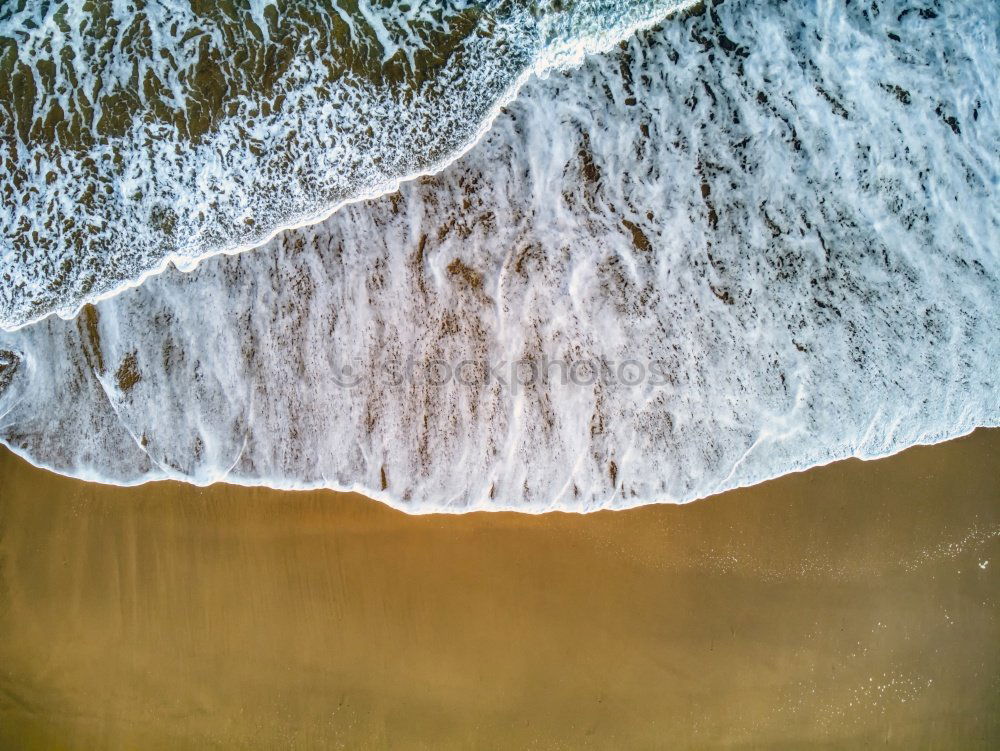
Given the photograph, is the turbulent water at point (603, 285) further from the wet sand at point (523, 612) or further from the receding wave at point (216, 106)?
the wet sand at point (523, 612)

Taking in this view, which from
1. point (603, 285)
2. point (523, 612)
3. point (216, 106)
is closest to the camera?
point (216, 106)

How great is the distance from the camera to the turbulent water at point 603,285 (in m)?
2.09

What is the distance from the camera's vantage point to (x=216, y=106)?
201cm

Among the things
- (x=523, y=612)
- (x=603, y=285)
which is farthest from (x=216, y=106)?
(x=523, y=612)

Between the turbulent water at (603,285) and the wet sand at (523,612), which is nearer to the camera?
the turbulent water at (603,285)

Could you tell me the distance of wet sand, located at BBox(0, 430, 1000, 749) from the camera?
249 centimetres

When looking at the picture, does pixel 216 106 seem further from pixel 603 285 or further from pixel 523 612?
pixel 523 612

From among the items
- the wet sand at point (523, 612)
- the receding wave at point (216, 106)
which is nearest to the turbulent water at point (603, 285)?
the receding wave at point (216, 106)

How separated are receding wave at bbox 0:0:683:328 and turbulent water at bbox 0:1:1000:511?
0.02 m

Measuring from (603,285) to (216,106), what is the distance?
5.29ft

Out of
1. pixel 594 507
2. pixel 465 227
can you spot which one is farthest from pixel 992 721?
pixel 465 227

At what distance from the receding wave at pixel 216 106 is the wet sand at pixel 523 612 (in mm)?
1209

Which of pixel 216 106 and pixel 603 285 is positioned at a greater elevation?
pixel 216 106

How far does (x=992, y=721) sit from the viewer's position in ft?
8.74
